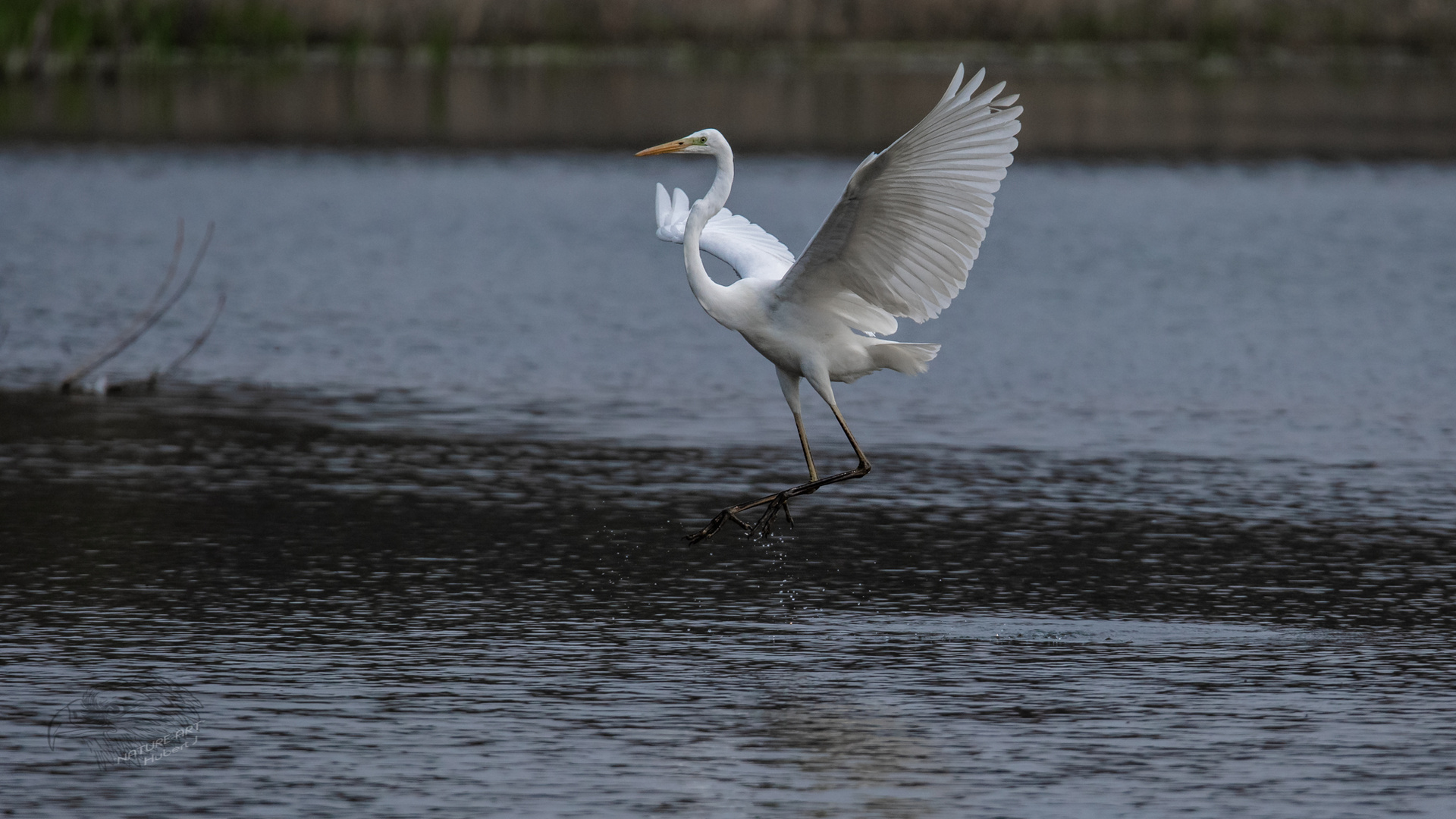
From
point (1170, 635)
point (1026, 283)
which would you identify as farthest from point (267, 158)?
point (1170, 635)

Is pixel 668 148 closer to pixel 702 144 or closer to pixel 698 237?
pixel 702 144

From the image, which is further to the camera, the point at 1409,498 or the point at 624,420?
the point at 624,420

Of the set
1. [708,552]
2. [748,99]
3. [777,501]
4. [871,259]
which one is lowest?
[708,552]

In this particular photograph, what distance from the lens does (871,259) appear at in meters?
8.48

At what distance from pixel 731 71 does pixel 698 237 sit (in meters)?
32.8

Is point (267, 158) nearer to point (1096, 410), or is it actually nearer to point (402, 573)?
point (1096, 410)

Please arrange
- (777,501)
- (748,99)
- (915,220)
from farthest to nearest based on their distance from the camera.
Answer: (748,99)
(777,501)
(915,220)

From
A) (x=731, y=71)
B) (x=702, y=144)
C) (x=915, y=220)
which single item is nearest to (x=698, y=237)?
(x=702, y=144)

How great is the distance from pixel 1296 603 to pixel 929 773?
263 cm

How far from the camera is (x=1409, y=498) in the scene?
10.2 metres

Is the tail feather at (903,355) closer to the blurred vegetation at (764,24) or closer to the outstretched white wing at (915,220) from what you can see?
the outstretched white wing at (915,220)

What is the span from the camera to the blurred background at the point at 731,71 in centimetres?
3047

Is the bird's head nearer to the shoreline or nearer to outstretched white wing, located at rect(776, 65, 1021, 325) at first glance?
outstretched white wing, located at rect(776, 65, 1021, 325)

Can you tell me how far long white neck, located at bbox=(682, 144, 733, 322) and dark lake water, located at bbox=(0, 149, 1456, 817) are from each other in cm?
105
